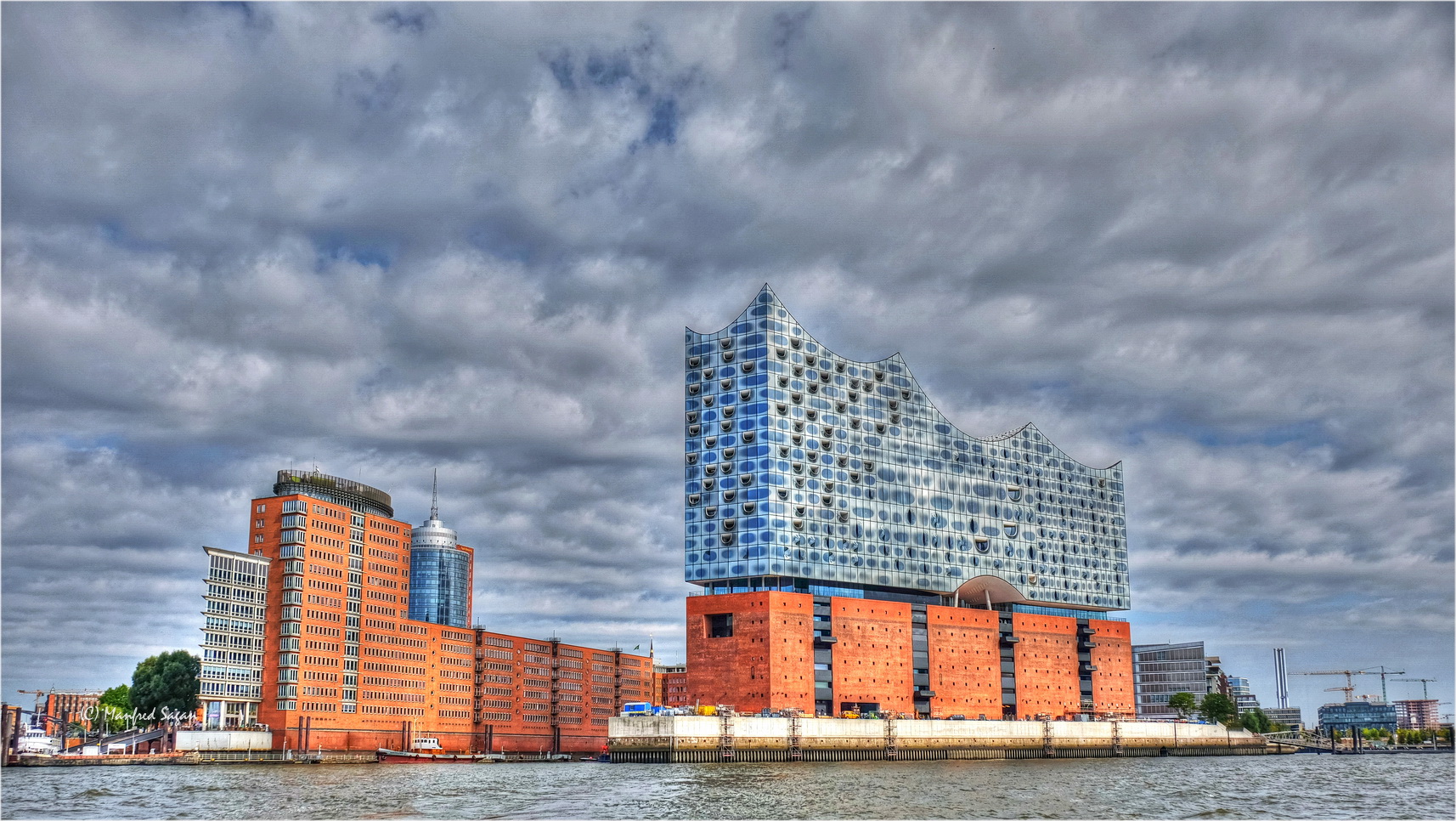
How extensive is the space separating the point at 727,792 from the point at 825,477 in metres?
74.9

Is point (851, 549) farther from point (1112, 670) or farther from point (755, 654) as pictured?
point (1112, 670)

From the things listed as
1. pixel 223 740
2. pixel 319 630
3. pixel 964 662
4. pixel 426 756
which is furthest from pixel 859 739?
pixel 223 740

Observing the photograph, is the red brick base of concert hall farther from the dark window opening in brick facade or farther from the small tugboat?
the small tugboat

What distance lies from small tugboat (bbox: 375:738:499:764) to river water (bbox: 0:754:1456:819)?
23.9m

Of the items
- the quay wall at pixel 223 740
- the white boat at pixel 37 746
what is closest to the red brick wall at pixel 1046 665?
the quay wall at pixel 223 740

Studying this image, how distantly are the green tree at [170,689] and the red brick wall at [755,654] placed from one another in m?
69.8

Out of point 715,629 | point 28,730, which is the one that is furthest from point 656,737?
point 28,730

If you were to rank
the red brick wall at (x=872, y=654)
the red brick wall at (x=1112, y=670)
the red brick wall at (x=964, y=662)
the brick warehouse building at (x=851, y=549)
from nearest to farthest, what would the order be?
1. the brick warehouse building at (x=851, y=549)
2. the red brick wall at (x=872, y=654)
3. the red brick wall at (x=964, y=662)
4. the red brick wall at (x=1112, y=670)

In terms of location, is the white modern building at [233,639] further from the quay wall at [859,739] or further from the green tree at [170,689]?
the quay wall at [859,739]

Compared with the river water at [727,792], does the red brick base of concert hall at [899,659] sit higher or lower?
higher

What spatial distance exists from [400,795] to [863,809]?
1314 inches

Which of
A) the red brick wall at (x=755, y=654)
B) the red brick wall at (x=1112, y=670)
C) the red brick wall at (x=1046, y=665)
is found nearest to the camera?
the red brick wall at (x=755, y=654)

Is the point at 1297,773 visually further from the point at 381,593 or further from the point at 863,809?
the point at 381,593

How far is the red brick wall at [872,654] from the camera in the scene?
157750 millimetres
